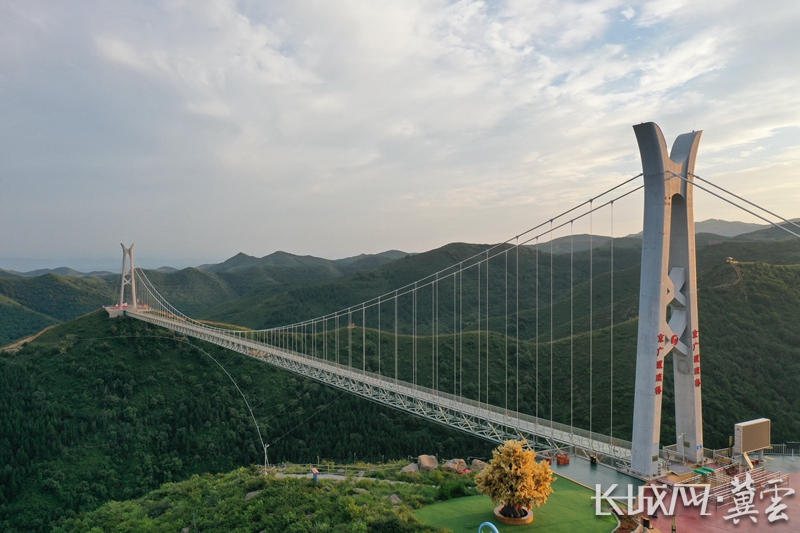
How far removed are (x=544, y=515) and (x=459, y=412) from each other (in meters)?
9.15

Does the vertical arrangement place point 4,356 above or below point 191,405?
above

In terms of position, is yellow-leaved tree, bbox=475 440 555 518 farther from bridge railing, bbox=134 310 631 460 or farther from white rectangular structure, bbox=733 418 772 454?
white rectangular structure, bbox=733 418 772 454

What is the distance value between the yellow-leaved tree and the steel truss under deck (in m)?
4.73

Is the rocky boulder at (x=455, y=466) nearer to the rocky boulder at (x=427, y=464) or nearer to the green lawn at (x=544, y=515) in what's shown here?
the rocky boulder at (x=427, y=464)

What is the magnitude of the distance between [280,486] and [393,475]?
4.27 metres

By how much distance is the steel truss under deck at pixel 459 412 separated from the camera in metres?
17.6

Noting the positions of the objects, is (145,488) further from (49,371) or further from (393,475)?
Result: (393,475)

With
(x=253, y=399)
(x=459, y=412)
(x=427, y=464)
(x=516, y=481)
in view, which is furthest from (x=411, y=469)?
(x=253, y=399)

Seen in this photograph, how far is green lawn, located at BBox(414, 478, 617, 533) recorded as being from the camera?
39.9 ft

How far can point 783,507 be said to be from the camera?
12.9 meters

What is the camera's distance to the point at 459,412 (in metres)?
21.9

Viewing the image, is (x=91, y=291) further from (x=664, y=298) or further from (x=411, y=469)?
(x=664, y=298)

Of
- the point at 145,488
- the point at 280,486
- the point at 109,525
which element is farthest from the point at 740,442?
the point at 145,488

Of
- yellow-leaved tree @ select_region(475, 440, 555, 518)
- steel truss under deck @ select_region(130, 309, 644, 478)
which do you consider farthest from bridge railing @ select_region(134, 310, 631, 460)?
yellow-leaved tree @ select_region(475, 440, 555, 518)
